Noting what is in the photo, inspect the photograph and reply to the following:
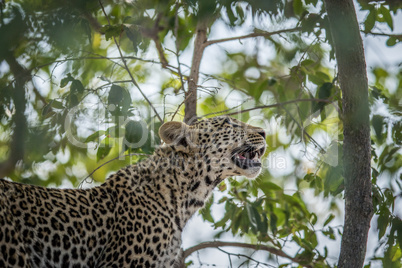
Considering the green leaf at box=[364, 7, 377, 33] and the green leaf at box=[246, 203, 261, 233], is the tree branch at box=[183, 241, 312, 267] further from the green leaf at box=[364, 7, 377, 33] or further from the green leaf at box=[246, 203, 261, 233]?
the green leaf at box=[364, 7, 377, 33]

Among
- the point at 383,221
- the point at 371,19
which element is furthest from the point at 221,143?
the point at 371,19

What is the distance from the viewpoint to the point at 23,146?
512cm

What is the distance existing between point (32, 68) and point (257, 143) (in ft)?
9.73

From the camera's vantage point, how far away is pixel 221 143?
720 centimetres

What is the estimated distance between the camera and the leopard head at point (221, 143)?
698cm

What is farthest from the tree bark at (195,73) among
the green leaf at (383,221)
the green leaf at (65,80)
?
the green leaf at (383,221)

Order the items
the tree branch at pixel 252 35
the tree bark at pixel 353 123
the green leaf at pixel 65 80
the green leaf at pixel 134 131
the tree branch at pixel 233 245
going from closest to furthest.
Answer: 1. the tree bark at pixel 353 123
2. the green leaf at pixel 65 80
3. the green leaf at pixel 134 131
4. the tree branch at pixel 233 245
5. the tree branch at pixel 252 35

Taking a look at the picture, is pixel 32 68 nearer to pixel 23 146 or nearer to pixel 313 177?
pixel 23 146

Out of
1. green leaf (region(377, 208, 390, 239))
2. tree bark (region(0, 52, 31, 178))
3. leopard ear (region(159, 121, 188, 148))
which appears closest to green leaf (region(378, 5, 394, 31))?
green leaf (region(377, 208, 390, 239))

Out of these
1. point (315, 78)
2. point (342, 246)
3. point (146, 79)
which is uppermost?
point (146, 79)

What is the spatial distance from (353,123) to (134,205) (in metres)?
2.57

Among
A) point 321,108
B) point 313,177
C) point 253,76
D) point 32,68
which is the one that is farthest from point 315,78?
point 253,76

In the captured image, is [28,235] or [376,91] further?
[376,91]

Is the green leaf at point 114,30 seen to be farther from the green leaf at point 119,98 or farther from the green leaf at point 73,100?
the green leaf at point 73,100
